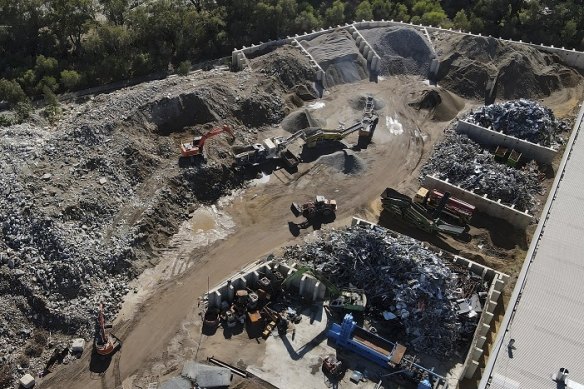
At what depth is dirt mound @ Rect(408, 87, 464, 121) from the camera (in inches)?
1887

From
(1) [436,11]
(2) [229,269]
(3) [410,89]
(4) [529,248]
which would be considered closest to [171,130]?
(2) [229,269]

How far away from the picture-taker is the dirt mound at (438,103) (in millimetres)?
47938

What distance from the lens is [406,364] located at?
28172 millimetres

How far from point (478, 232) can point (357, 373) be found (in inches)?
589

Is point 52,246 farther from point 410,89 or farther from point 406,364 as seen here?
point 410,89

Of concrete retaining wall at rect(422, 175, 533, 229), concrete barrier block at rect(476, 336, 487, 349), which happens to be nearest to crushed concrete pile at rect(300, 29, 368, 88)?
concrete retaining wall at rect(422, 175, 533, 229)

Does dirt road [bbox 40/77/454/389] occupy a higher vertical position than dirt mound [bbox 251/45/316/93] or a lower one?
lower

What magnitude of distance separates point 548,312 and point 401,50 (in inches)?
1284

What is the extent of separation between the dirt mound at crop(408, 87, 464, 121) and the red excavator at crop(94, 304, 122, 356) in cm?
3313

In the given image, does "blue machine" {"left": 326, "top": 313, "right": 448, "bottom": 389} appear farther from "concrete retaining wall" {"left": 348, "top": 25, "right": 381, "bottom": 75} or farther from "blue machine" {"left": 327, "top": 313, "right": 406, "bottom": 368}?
"concrete retaining wall" {"left": 348, "top": 25, "right": 381, "bottom": 75}

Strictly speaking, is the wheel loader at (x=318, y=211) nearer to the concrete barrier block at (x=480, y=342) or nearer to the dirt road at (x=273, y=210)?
the dirt road at (x=273, y=210)

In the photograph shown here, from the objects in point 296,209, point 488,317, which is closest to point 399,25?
point 296,209

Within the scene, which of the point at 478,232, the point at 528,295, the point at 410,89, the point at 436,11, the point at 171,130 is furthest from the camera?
the point at 436,11

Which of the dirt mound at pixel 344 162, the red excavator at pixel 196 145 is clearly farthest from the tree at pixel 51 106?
the dirt mound at pixel 344 162
